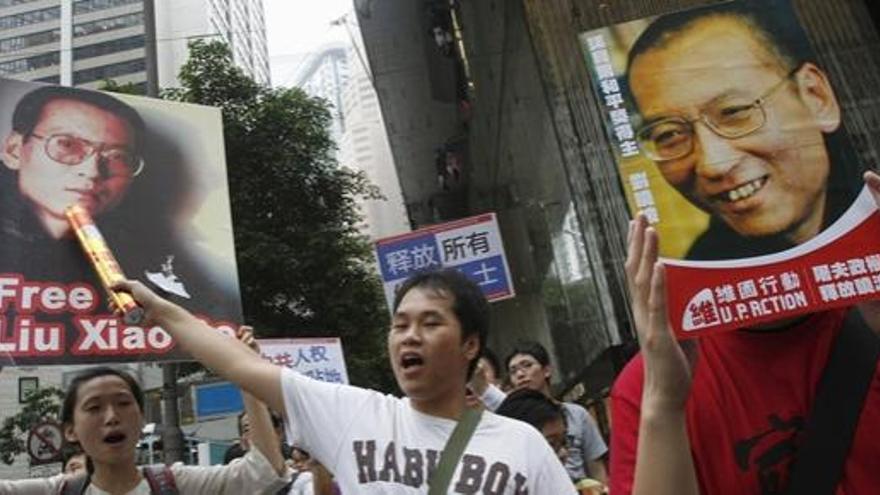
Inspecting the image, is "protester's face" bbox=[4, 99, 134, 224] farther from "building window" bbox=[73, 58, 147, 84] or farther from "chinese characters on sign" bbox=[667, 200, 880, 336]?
"building window" bbox=[73, 58, 147, 84]

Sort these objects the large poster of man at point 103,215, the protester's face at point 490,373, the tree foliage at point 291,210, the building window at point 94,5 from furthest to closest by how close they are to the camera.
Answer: the building window at point 94,5, the tree foliage at point 291,210, the protester's face at point 490,373, the large poster of man at point 103,215

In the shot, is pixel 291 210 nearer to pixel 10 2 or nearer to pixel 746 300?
pixel 746 300

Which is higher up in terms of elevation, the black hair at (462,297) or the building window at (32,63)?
the building window at (32,63)

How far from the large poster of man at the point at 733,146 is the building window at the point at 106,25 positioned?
213 ft

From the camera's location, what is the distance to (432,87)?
49.4 feet

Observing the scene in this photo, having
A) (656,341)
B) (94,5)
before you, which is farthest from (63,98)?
(94,5)

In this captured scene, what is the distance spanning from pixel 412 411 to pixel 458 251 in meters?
6.89

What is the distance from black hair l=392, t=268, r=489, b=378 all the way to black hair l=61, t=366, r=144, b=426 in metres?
1.05

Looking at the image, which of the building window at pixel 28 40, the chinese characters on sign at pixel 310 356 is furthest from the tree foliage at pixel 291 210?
the building window at pixel 28 40

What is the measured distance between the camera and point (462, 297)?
2219 millimetres

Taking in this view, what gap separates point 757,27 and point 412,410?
57.4 inches

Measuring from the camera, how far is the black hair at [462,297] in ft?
7.20

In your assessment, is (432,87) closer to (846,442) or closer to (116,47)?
(846,442)

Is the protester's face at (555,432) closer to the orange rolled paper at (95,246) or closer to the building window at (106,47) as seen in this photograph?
the orange rolled paper at (95,246)
